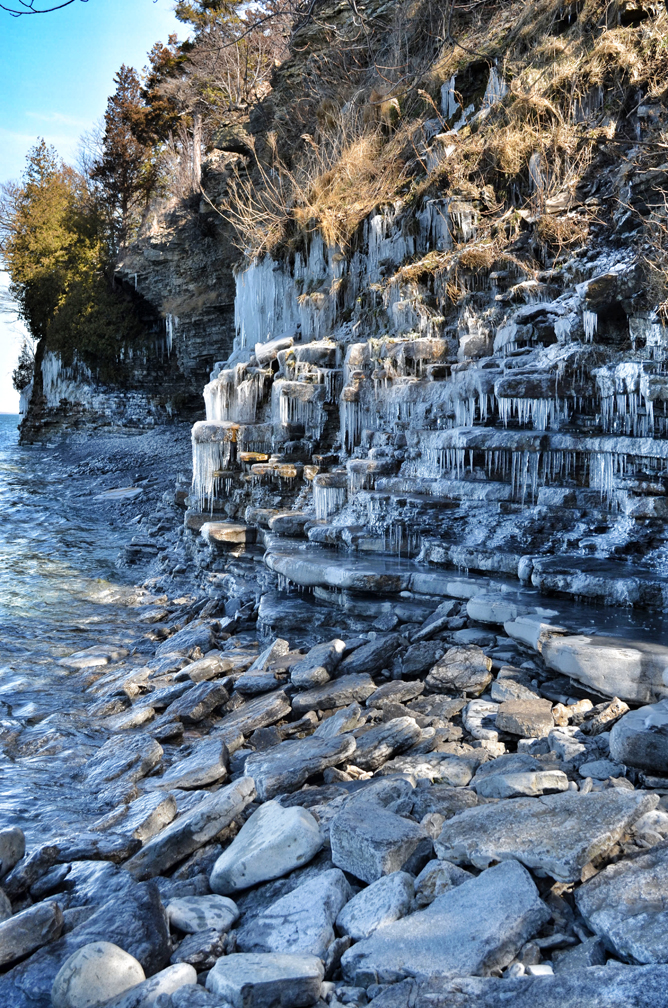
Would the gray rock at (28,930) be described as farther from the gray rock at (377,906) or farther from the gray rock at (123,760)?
the gray rock at (123,760)

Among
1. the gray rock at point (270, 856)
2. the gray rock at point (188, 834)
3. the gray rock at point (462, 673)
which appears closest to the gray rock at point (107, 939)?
the gray rock at point (270, 856)

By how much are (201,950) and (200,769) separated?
1575 mm

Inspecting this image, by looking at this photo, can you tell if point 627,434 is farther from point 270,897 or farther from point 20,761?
point 20,761

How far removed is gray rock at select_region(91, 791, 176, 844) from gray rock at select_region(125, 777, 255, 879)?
0.19 metres

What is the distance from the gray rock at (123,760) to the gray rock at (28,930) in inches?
54.7

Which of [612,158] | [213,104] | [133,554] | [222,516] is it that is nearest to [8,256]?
[213,104]

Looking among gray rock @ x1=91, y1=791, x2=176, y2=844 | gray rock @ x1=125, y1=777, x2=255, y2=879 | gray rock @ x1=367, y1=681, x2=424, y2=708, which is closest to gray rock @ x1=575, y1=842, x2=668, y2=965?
gray rock @ x1=125, y1=777, x2=255, y2=879

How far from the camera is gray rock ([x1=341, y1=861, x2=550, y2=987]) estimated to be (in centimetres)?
175

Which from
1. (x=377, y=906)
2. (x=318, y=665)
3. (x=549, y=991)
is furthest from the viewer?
(x=318, y=665)

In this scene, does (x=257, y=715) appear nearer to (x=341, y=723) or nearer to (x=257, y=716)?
(x=257, y=716)

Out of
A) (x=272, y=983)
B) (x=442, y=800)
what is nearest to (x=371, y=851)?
(x=442, y=800)

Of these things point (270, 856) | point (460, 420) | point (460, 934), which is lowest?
point (270, 856)

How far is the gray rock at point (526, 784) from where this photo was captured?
2564 millimetres

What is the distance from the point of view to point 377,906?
2.10 meters
